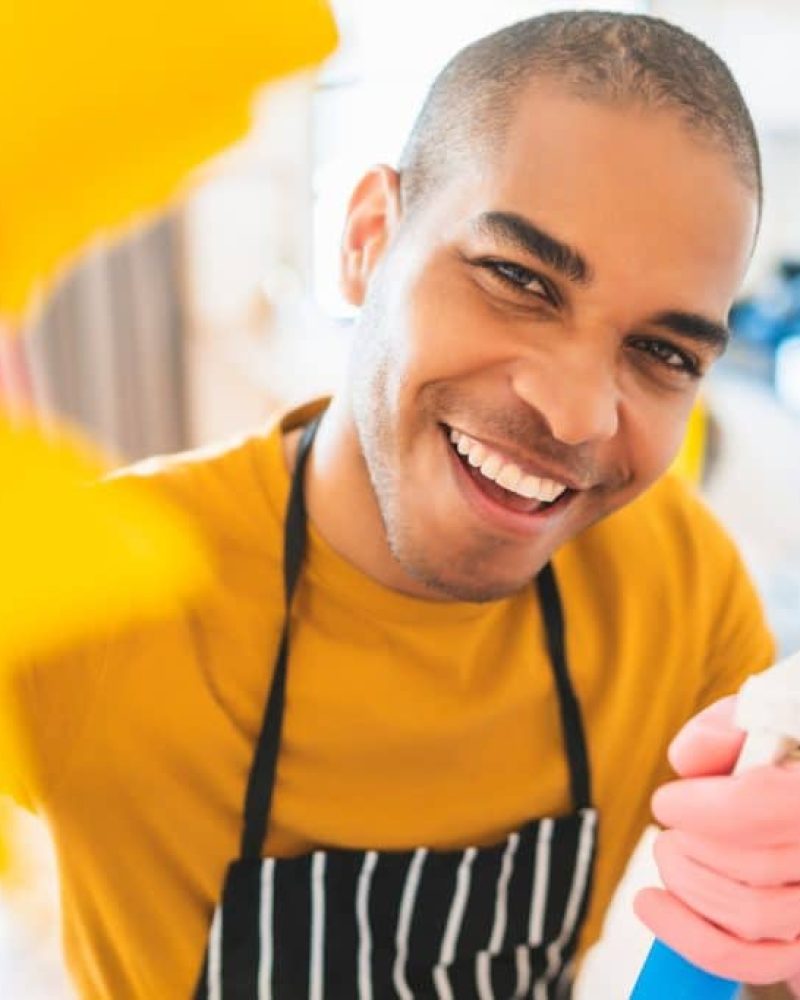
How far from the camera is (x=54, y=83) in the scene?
0.22 meters

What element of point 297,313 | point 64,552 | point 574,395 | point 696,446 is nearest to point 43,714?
point 64,552

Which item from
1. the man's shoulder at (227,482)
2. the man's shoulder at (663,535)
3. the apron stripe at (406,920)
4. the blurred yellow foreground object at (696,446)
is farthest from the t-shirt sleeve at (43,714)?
the blurred yellow foreground object at (696,446)

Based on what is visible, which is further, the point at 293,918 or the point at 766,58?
the point at 766,58

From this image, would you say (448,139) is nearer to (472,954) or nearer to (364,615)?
(364,615)

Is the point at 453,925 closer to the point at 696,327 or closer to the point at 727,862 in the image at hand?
the point at 727,862

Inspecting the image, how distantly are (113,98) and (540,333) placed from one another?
0.25 m

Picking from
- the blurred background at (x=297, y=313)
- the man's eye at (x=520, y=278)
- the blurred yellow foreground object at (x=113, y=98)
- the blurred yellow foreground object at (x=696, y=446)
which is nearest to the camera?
the blurred yellow foreground object at (x=113, y=98)

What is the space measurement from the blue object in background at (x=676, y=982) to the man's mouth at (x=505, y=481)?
0.19 metres

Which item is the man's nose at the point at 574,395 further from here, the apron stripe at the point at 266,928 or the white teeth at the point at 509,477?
the apron stripe at the point at 266,928

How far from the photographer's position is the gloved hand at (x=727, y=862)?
0.39 m

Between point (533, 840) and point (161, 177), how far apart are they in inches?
17.6

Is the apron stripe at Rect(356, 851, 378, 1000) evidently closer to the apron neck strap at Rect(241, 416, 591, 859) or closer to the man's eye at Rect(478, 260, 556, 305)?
the apron neck strap at Rect(241, 416, 591, 859)

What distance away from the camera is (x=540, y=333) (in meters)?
0.45

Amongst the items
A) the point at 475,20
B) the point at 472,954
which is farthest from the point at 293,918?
the point at 475,20
